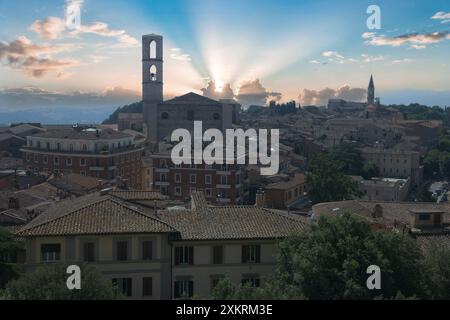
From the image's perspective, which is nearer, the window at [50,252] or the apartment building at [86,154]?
the window at [50,252]

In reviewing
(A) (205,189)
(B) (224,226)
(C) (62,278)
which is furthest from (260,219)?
(A) (205,189)

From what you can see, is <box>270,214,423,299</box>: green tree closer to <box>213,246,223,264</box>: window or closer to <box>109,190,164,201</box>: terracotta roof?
<box>213,246,223,264</box>: window

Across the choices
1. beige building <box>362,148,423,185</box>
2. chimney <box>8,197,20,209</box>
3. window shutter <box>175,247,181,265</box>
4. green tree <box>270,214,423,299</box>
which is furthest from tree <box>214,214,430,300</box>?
beige building <box>362,148,423,185</box>

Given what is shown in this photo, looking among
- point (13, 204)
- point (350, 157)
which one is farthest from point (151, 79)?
point (13, 204)

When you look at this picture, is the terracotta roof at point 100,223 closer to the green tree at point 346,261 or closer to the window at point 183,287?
the window at point 183,287

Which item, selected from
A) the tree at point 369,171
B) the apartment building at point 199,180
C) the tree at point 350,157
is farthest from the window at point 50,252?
the tree at point 369,171
